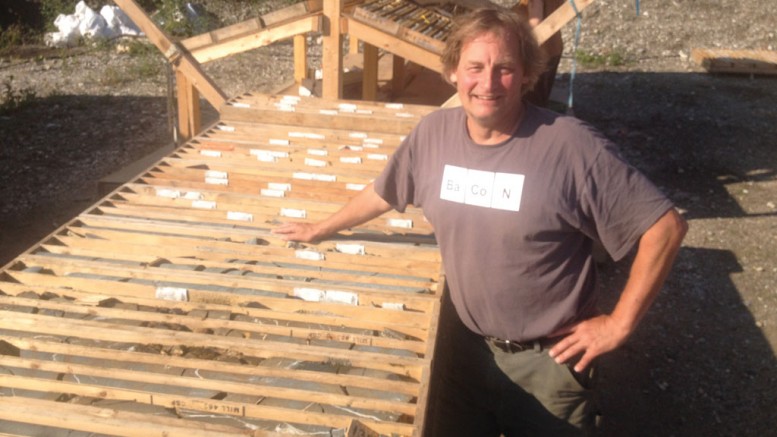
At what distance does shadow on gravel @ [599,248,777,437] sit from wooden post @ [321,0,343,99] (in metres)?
2.71

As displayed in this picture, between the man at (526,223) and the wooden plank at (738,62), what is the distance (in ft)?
35.1

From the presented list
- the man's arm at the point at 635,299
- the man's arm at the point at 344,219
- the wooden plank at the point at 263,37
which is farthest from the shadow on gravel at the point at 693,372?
the wooden plank at the point at 263,37

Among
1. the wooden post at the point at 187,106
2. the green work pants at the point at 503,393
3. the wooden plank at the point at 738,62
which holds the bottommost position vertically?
the green work pants at the point at 503,393

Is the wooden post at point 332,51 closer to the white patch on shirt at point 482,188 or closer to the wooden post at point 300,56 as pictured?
the wooden post at point 300,56

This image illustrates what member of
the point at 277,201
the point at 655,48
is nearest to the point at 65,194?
Answer: the point at 277,201

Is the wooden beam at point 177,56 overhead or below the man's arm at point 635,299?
overhead

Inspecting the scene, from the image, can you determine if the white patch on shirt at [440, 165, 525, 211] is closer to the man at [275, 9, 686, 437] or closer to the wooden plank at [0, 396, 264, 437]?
the man at [275, 9, 686, 437]

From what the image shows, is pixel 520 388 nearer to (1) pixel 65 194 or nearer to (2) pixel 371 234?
(2) pixel 371 234

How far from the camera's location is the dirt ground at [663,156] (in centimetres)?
484

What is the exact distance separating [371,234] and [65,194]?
4873mm

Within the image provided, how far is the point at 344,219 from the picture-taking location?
334 centimetres

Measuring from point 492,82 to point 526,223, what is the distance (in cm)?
48

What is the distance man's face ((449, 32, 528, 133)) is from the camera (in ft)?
8.41

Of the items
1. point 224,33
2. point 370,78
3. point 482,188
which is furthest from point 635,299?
point 370,78
